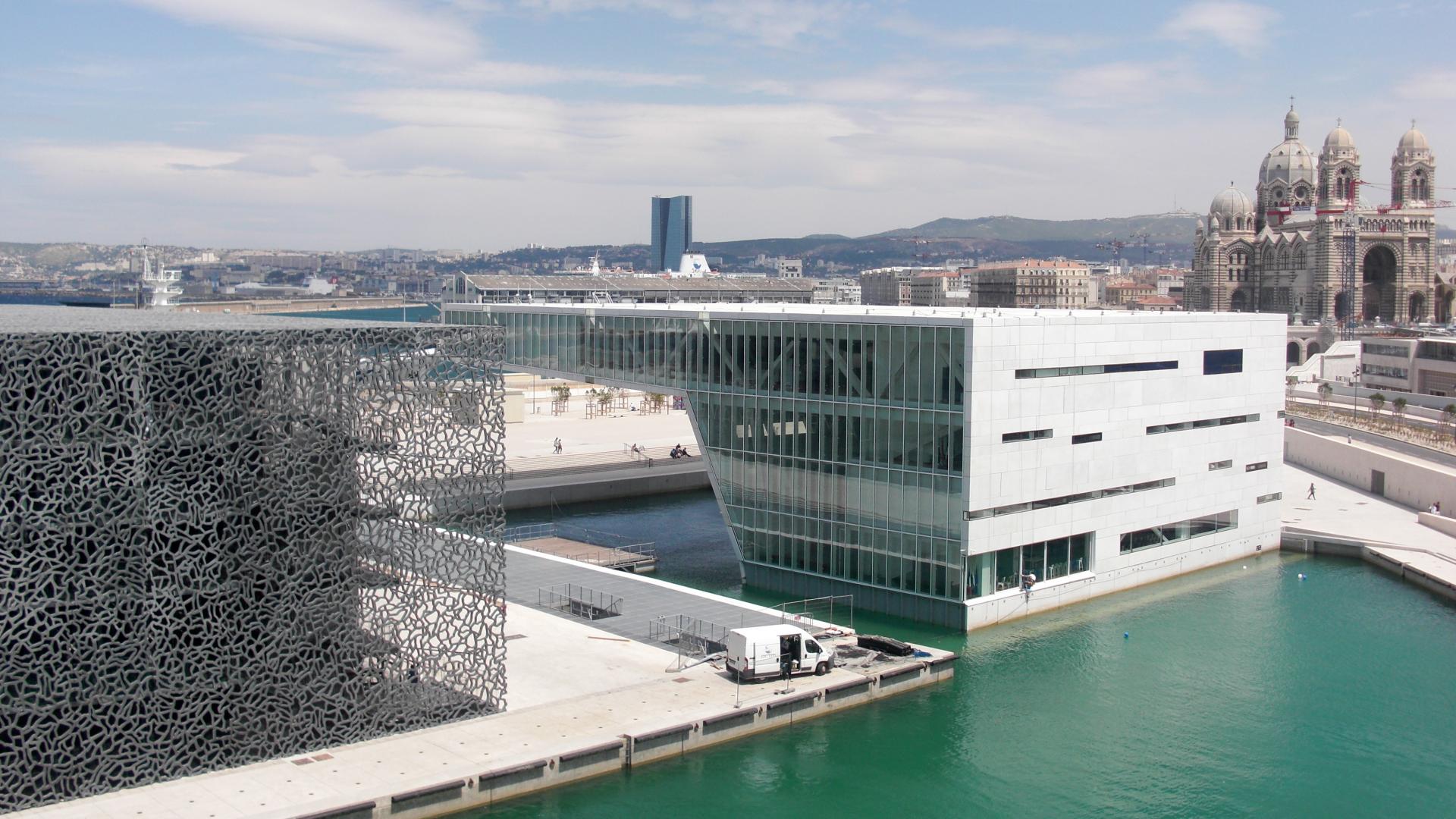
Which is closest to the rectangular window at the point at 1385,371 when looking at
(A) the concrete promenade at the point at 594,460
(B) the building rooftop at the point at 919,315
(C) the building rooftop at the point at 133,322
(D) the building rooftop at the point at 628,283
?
(D) the building rooftop at the point at 628,283

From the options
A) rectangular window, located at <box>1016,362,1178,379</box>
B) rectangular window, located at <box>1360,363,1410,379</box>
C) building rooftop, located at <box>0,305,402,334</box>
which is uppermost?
building rooftop, located at <box>0,305,402,334</box>

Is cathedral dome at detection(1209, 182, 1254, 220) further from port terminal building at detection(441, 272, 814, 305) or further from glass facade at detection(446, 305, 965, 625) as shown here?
glass facade at detection(446, 305, 965, 625)

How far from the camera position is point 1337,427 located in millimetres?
74500

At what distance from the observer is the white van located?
98.1 feet

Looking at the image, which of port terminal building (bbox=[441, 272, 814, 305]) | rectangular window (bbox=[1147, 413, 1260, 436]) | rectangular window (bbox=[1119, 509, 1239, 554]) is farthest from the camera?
port terminal building (bbox=[441, 272, 814, 305])

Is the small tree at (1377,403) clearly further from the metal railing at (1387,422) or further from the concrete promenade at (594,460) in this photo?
the concrete promenade at (594,460)

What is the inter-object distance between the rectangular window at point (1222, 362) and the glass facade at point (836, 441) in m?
12.1

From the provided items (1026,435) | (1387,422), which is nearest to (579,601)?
(1026,435)

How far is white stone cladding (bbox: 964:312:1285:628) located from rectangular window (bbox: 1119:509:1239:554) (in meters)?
0.20

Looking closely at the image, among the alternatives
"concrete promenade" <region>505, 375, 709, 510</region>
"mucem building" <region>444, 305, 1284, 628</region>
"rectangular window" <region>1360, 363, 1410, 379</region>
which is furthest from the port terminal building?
"rectangular window" <region>1360, 363, 1410, 379</region>

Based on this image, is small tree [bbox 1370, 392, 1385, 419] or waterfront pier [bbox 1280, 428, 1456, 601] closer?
waterfront pier [bbox 1280, 428, 1456, 601]

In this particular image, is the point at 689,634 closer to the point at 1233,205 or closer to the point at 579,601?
the point at 579,601

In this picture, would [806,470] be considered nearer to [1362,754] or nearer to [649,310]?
[649,310]

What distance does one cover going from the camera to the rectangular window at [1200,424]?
138 feet
